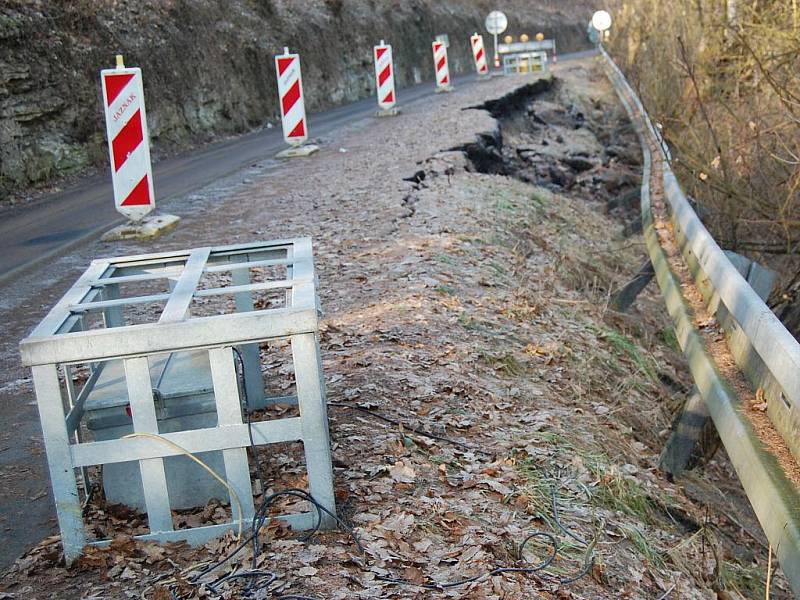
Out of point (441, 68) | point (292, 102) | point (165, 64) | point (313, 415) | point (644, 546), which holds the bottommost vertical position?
point (644, 546)

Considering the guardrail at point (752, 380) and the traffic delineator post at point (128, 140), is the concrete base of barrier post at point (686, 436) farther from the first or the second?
the traffic delineator post at point (128, 140)

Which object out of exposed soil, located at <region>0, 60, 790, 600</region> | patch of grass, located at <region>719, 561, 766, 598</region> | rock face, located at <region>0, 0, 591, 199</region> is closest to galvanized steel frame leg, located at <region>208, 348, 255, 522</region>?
exposed soil, located at <region>0, 60, 790, 600</region>

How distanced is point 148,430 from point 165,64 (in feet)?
59.3

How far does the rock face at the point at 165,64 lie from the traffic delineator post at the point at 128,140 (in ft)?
17.6

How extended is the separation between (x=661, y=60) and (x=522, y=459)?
10.5 metres

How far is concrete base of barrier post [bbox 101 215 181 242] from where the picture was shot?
9697 mm

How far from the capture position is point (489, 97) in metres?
20.3

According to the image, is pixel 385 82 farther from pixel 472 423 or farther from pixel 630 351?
pixel 472 423

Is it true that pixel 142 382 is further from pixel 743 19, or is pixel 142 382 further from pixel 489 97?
pixel 489 97

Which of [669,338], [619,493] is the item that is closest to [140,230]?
[669,338]

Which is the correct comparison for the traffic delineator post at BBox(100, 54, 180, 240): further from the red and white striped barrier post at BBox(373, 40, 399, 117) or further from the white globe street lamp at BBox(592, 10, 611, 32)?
the white globe street lamp at BBox(592, 10, 611, 32)

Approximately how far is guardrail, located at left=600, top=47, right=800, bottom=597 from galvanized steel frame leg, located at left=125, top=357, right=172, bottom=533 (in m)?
2.23

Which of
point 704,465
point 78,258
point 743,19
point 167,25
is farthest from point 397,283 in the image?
point 167,25

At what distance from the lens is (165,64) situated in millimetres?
19922
